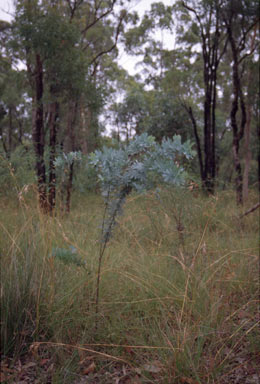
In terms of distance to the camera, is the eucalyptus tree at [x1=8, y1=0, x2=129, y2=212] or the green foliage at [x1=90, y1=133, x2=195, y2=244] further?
the eucalyptus tree at [x1=8, y1=0, x2=129, y2=212]

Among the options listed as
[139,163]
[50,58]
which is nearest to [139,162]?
[139,163]

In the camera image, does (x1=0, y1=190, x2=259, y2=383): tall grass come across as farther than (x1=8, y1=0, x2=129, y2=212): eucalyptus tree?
No

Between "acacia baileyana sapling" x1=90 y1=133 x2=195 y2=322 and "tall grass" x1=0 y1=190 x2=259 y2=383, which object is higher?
"acacia baileyana sapling" x1=90 y1=133 x2=195 y2=322

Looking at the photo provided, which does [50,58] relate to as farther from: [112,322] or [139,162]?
[112,322]

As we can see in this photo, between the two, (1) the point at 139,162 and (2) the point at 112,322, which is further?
(2) the point at 112,322

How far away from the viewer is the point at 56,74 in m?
8.78

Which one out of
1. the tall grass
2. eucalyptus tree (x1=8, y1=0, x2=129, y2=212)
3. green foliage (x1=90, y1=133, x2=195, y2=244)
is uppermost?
eucalyptus tree (x1=8, y1=0, x2=129, y2=212)

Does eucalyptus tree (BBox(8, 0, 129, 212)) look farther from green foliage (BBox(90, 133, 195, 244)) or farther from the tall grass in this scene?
green foliage (BBox(90, 133, 195, 244))

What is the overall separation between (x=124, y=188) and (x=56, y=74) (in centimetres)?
716

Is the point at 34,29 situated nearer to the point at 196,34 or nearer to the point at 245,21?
the point at 245,21

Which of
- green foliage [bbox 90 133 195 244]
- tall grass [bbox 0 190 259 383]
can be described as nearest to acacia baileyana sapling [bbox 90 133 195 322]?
green foliage [bbox 90 133 195 244]

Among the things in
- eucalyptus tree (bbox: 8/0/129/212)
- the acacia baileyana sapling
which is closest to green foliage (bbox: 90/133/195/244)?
the acacia baileyana sapling

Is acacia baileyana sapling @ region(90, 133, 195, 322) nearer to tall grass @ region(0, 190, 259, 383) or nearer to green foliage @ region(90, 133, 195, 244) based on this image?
green foliage @ region(90, 133, 195, 244)

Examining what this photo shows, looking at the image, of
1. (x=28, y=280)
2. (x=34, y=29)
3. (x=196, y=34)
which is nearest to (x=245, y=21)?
(x=196, y=34)
